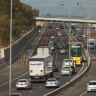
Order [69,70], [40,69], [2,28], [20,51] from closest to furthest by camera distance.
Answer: [40,69] < [69,70] < [20,51] < [2,28]

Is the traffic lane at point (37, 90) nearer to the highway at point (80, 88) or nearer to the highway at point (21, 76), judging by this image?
the highway at point (21, 76)

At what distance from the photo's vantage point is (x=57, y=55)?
116938 millimetres

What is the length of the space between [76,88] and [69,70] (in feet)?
52.7

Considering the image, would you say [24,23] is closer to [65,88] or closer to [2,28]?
[2,28]

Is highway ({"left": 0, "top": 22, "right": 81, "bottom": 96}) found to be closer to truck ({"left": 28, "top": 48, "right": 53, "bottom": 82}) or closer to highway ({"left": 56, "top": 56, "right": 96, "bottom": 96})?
truck ({"left": 28, "top": 48, "right": 53, "bottom": 82})

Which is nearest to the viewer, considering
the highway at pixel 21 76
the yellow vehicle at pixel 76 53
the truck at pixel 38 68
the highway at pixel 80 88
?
Answer: the highway at pixel 80 88

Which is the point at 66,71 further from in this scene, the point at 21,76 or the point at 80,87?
the point at 80,87

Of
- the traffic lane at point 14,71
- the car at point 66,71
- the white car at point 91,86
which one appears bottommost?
the traffic lane at point 14,71

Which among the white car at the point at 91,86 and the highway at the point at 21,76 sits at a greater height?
the white car at the point at 91,86

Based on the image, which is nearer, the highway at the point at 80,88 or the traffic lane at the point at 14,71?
the highway at the point at 80,88

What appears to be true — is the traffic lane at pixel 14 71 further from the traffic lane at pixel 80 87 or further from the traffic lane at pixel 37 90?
the traffic lane at pixel 80 87

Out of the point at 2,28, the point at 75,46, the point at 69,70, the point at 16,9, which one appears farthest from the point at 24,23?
the point at 69,70

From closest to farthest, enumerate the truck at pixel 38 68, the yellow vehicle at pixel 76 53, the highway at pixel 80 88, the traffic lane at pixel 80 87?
the highway at pixel 80 88
the traffic lane at pixel 80 87
the truck at pixel 38 68
the yellow vehicle at pixel 76 53

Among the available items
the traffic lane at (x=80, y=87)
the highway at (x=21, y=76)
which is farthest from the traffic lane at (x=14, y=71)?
the traffic lane at (x=80, y=87)
